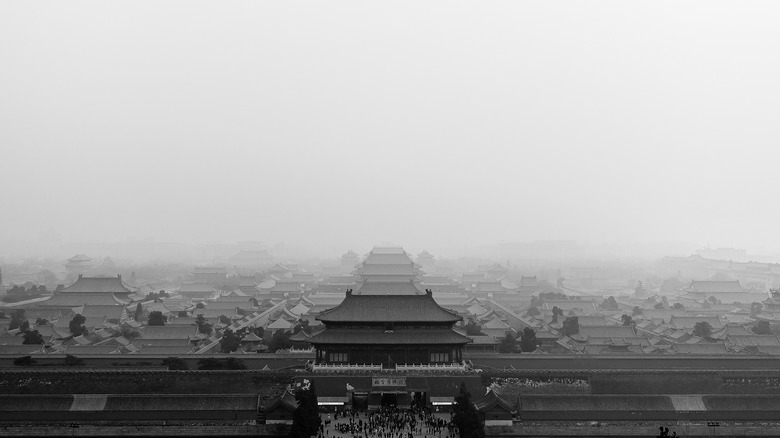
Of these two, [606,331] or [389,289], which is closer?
[606,331]

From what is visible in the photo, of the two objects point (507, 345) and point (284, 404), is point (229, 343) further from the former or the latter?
point (507, 345)

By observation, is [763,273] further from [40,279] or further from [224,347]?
[40,279]

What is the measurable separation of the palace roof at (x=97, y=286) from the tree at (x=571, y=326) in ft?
113

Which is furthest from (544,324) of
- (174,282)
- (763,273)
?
(763,273)

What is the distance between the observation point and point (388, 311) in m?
26.6

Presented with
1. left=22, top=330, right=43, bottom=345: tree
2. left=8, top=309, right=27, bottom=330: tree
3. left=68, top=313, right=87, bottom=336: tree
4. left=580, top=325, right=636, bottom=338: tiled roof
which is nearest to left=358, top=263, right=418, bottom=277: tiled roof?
left=580, top=325, right=636, bottom=338: tiled roof

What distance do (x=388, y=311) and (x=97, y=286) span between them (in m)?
33.1

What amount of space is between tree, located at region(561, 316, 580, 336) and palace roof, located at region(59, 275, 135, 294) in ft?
113

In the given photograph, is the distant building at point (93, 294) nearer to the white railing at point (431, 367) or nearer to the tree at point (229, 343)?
the tree at point (229, 343)

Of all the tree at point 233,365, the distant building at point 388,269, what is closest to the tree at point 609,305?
the distant building at point 388,269

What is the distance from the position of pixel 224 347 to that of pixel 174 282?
49.0 m

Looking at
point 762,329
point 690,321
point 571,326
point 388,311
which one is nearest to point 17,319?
point 388,311

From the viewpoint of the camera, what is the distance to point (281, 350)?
31.8 m

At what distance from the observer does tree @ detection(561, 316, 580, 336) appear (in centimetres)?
3709
